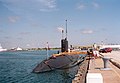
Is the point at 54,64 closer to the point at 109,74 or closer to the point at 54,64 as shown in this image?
the point at 54,64

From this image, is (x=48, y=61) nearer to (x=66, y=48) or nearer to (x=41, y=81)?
(x=41, y=81)

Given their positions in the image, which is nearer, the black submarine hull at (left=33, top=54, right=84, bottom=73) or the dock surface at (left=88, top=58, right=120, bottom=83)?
the dock surface at (left=88, top=58, right=120, bottom=83)

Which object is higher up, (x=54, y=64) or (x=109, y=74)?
(x=109, y=74)

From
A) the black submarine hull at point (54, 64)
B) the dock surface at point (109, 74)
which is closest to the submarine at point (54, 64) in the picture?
the black submarine hull at point (54, 64)

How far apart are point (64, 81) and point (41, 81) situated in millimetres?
3016

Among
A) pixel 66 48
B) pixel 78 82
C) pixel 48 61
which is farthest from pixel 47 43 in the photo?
pixel 78 82

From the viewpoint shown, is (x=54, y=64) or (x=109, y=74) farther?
(x=54, y=64)

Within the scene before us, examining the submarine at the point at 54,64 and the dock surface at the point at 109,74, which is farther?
the submarine at the point at 54,64

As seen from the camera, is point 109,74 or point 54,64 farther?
point 54,64

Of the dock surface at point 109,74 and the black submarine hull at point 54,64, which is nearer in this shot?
the dock surface at point 109,74

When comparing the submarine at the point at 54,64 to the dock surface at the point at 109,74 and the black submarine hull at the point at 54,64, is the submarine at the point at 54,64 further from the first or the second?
the dock surface at the point at 109,74

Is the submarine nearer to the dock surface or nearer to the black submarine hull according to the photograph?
the black submarine hull

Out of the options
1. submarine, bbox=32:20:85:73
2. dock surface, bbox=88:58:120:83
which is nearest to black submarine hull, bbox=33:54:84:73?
submarine, bbox=32:20:85:73

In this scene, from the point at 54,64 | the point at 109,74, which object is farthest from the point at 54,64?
the point at 109,74
